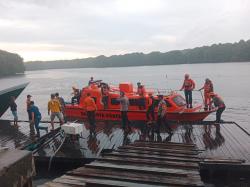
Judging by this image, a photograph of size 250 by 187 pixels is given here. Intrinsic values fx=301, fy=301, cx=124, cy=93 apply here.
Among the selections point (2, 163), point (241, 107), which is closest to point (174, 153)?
point (2, 163)

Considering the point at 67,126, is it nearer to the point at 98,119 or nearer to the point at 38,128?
the point at 38,128

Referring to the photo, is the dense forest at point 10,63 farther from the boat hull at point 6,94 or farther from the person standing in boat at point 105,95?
the person standing in boat at point 105,95

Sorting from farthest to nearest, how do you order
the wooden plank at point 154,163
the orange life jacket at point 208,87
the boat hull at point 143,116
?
the orange life jacket at point 208,87 → the boat hull at point 143,116 → the wooden plank at point 154,163

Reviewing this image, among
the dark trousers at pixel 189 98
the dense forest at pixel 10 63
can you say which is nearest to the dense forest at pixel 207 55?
the dense forest at pixel 10 63

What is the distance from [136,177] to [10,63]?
138995 millimetres

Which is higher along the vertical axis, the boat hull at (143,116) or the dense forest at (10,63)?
the dense forest at (10,63)

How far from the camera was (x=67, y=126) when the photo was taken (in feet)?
40.4

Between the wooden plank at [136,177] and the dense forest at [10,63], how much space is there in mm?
129494

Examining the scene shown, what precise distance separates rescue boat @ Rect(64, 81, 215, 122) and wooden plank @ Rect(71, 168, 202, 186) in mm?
11039

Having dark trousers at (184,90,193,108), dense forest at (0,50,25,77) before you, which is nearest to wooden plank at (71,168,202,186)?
dark trousers at (184,90,193,108)

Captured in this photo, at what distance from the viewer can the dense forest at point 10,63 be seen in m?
127

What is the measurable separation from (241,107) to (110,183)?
33.8 metres

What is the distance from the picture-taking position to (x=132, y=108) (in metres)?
17.2

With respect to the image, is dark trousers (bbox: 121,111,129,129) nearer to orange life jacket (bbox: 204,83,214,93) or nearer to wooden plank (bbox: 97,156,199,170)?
orange life jacket (bbox: 204,83,214,93)
